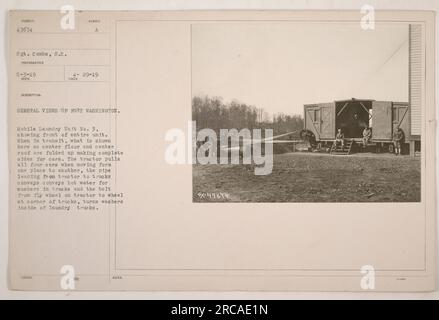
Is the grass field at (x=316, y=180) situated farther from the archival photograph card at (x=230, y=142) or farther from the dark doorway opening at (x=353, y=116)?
the dark doorway opening at (x=353, y=116)

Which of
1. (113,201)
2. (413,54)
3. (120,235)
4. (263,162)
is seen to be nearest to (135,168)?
(113,201)

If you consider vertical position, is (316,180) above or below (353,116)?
below

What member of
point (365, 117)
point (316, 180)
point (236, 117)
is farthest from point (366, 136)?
point (236, 117)

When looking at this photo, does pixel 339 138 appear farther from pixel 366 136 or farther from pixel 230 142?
pixel 230 142

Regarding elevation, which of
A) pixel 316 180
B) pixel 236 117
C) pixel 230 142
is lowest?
pixel 316 180

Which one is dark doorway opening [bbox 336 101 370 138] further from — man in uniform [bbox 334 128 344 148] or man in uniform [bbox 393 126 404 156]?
man in uniform [bbox 393 126 404 156]

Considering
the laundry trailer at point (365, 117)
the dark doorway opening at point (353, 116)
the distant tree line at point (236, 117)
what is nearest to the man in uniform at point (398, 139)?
the laundry trailer at point (365, 117)
